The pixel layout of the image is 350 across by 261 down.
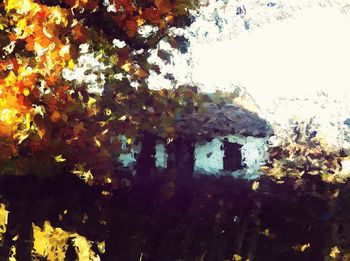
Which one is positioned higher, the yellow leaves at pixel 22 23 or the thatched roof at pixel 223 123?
the yellow leaves at pixel 22 23

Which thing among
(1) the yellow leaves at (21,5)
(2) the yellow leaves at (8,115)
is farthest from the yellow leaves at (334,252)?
(1) the yellow leaves at (21,5)

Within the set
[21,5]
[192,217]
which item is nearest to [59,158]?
[21,5]

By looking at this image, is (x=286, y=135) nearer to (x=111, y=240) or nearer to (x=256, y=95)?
(x=256, y=95)

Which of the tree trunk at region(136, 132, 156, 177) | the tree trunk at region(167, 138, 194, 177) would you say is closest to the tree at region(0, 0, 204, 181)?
the tree trunk at region(136, 132, 156, 177)

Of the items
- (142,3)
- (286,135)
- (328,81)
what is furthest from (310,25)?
Answer: (142,3)

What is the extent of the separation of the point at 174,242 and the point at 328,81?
23.0 metres

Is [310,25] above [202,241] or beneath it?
above

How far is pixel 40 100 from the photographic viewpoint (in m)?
8.14

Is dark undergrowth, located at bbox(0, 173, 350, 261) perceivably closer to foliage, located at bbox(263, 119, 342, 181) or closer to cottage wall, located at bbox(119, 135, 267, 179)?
foliage, located at bbox(263, 119, 342, 181)

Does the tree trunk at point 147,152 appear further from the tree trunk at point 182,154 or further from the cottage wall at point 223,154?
the cottage wall at point 223,154

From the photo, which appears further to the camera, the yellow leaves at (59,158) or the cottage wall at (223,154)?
the cottage wall at (223,154)

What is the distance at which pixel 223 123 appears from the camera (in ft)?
90.4

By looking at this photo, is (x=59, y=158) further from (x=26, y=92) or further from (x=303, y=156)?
(x=303, y=156)

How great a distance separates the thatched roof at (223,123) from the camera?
83.0 ft
